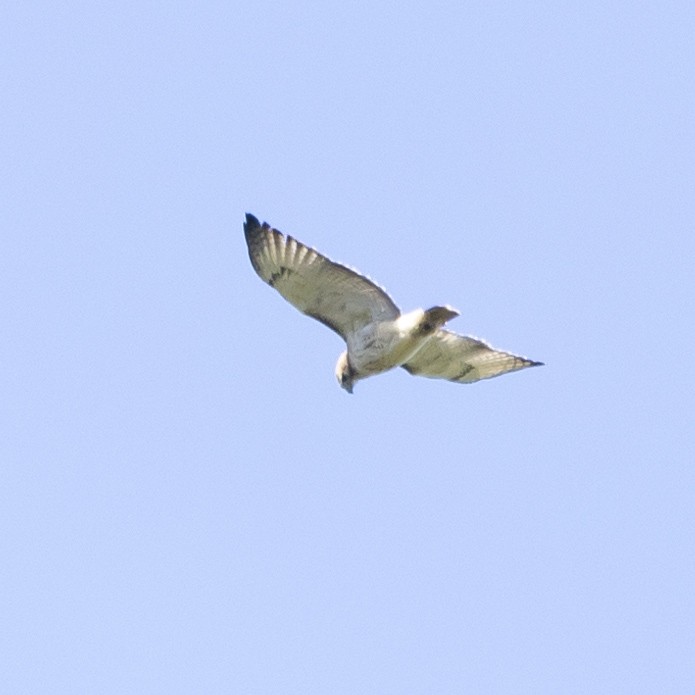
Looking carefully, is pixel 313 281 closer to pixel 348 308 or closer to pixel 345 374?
pixel 348 308

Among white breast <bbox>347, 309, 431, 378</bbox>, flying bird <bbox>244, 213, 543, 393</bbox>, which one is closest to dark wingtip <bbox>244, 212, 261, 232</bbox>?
flying bird <bbox>244, 213, 543, 393</bbox>

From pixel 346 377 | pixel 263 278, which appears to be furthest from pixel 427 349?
pixel 263 278

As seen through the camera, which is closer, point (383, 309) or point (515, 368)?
point (383, 309)

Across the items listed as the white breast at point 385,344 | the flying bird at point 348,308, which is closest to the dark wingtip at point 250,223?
the flying bird at point 348,308

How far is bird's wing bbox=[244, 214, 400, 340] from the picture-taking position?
1722 cm

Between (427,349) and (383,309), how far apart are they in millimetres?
1128

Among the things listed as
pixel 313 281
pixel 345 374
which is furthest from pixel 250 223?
pixel 345 374

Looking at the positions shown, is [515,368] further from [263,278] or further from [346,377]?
[263,278]

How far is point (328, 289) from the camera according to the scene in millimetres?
17500

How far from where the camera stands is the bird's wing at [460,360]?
18500 millimetres

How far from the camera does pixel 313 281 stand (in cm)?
1742

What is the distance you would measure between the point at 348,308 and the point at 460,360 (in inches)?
68.8

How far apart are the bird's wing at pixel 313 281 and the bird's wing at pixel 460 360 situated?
0.92 metres

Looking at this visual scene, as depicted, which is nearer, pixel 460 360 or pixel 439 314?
pixel 439 314
